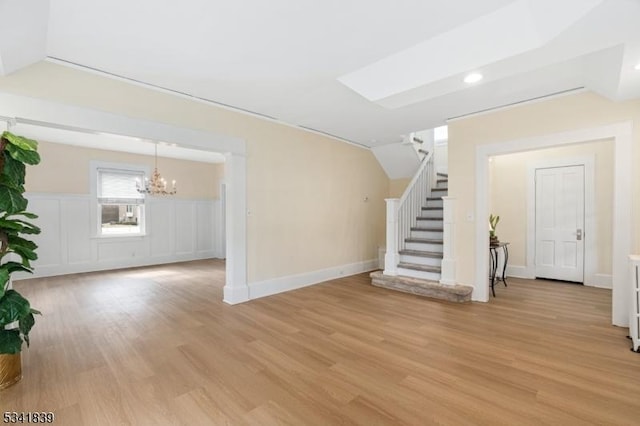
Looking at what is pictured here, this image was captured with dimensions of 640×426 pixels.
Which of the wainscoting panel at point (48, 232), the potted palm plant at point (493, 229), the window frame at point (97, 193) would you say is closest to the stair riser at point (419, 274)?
the potted palm plant at point (493, 229)

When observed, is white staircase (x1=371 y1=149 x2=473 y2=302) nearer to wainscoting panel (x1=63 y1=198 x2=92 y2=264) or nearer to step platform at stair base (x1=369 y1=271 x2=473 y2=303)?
step platform at stair base (x1=369 y1=271 x2=473 y2=303)

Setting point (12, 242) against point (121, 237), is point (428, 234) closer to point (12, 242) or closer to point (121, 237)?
point (12, 242)

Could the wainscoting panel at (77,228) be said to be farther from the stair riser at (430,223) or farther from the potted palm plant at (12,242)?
the stair riser at (430,223)

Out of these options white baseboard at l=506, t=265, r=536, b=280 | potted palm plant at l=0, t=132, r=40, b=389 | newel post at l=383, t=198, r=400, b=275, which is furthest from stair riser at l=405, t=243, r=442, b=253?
potted palm plant at l=0, t=132, r=40, b=389

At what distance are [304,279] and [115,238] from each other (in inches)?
192

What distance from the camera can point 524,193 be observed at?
5602 millimetres

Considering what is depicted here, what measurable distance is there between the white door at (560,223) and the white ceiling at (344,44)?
2443mm

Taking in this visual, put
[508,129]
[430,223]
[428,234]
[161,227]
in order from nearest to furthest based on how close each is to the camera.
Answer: [508,129] → [428,234] → [430,223] → [161,227]

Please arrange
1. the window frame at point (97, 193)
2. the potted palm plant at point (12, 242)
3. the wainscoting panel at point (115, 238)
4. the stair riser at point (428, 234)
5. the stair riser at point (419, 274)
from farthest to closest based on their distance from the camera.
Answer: the window frame at point (97, 193), the wainscoting panel at point (115, 238), the stair riser at point (428, 234), the stair riser at point (419, 274), the potted palm plant at point (12, 242)

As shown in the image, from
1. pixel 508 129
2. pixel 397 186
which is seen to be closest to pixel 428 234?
pixel 397 186

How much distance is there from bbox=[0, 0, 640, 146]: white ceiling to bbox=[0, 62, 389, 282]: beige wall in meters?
0.21

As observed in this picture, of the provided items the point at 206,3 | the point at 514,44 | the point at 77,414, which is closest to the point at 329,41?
the point at 206,3

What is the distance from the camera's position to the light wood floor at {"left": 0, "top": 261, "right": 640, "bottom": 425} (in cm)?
188

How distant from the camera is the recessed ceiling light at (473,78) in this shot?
2.62 meters
